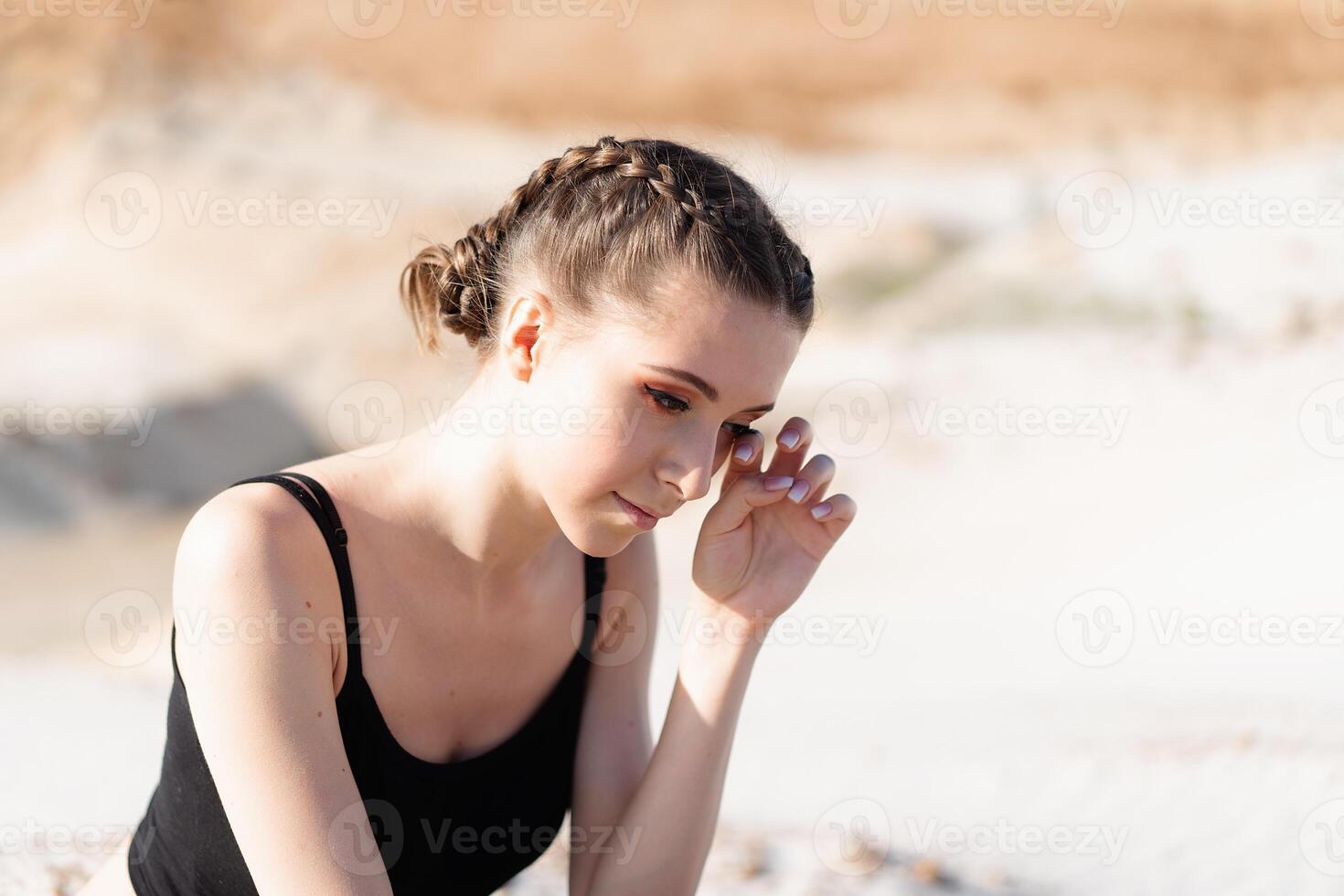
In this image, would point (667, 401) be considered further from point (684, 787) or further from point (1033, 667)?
point (1033, 667)

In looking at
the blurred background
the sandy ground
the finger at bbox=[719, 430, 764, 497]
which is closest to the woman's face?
the finger at bbox=[719, 430, 764, 497]

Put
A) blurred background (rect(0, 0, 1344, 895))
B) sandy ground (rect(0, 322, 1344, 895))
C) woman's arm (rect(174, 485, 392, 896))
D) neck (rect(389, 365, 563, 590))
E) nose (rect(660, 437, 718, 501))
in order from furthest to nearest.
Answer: blurred background (rect(0, 0, 1344, 895))
sandy ground (rect(0, 322, 1344, 895))
neck (rect(389, 365, 563, 590))
nose (rect(660, 437, 718, 501))
woman's arm (rect(174, 485, 392, 896))

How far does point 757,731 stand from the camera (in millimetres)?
3561

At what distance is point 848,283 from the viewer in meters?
6.16

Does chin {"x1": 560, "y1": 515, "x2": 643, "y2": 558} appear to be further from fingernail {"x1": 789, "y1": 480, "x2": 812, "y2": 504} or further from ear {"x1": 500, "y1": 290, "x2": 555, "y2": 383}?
fingernail {"x1": 789, "y1": 480, "x2": 812, "y2": 504}

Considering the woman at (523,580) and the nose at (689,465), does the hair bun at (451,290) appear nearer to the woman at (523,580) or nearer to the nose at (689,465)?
the woman at (523,580)

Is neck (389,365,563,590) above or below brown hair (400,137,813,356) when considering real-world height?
below

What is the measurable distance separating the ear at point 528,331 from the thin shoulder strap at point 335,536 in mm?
243

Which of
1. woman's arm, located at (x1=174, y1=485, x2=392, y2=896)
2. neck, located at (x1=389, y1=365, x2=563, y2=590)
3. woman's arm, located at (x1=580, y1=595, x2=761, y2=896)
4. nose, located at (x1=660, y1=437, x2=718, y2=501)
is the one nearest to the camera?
woman's arm, located at (x1=174, y1=485, x2=392, y2=896)

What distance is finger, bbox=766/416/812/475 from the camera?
61.0 inches

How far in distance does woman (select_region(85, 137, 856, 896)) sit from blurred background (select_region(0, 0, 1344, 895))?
7.28 feet

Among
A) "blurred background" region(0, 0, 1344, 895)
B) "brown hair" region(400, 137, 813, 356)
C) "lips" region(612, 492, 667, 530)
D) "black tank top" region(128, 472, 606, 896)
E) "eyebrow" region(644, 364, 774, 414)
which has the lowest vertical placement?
"black tank top" region(128, 472, 606, 896)

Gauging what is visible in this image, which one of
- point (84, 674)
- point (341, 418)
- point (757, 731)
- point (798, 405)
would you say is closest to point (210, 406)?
point (341, 418)

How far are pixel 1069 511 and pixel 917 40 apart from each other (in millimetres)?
2773
